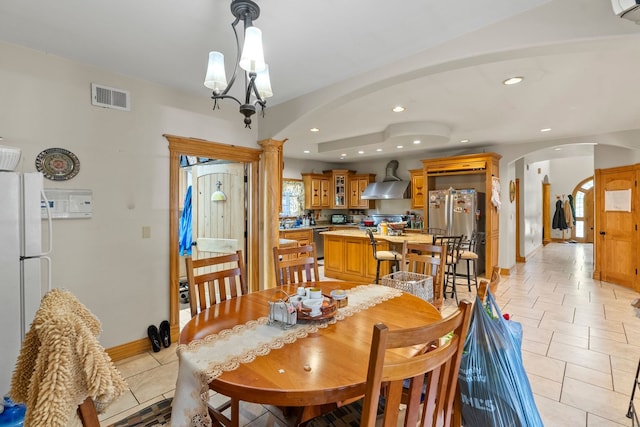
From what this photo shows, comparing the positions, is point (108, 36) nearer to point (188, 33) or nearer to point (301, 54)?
point (188, 33)

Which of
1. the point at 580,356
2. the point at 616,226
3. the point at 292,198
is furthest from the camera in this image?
the point at 292,198

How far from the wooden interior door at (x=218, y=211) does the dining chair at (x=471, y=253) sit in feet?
10.1

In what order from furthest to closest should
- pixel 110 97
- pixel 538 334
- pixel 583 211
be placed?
pixel 583 211, pixel 538 334, pixel 110 97

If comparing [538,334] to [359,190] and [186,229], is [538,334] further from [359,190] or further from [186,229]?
[359,190]

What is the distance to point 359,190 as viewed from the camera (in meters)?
8.10

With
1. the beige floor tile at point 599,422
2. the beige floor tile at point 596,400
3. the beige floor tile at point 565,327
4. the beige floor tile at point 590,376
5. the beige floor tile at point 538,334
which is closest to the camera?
the beige floor tile at point 599,422

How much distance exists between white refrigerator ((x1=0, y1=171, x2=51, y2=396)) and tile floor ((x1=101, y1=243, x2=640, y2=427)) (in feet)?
2.41

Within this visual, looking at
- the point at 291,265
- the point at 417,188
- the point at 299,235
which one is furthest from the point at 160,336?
the point at 417,188

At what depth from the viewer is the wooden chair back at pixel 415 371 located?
81cm

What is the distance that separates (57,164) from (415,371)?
293 cm

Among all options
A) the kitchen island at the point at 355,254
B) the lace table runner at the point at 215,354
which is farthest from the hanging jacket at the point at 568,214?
the lace table runner at the point at 215,354

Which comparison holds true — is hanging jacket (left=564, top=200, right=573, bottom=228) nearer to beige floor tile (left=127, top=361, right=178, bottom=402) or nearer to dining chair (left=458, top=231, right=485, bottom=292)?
dining chair (left=458, top=231, right=485, bottom=292)

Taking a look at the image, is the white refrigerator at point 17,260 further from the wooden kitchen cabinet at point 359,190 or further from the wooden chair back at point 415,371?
the wooden kitchen cabinet at point 359,190

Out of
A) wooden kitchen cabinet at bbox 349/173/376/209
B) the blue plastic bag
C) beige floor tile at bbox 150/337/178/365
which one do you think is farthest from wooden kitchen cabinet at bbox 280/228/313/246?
the blue plastic bag
